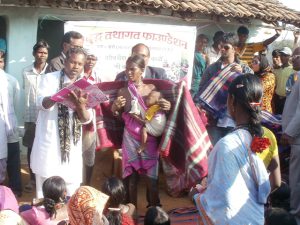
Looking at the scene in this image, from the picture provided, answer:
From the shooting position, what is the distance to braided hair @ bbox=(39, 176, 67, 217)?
3.84m

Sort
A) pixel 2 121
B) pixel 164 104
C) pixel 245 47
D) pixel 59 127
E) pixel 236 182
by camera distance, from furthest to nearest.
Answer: pixel 245 47 < pixel 2 121 < pixel 164 104 < pixel 59 127 < pixel 236 182

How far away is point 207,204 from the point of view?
2877 millimetres

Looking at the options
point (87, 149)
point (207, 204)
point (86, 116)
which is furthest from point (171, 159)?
point (207, 204)

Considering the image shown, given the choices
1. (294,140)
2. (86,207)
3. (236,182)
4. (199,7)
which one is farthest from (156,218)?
(199,7)

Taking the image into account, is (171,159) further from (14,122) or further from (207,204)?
(207,204)

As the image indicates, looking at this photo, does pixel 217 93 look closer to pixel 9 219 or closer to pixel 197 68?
pixel 197 68

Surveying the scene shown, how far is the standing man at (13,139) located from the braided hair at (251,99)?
3.47 meters

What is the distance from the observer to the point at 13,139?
579cm

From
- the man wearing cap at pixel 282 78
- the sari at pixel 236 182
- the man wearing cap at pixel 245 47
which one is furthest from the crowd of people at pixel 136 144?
the man wearing cap at pixel 245 47

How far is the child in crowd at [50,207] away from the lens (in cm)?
375

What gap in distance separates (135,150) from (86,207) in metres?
2.12

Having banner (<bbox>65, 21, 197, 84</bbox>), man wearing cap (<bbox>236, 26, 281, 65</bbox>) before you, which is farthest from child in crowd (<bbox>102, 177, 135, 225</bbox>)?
man wearing cap (<bbox>236, 26, 281, 65</bbox>)

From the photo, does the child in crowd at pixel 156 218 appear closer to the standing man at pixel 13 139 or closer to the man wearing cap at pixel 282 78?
the standing man at pixel 13 139

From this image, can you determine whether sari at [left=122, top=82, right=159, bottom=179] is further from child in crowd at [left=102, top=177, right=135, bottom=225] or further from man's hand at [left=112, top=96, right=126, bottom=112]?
child in crowd at [left=102, top=177, right=135, bottom=225]
